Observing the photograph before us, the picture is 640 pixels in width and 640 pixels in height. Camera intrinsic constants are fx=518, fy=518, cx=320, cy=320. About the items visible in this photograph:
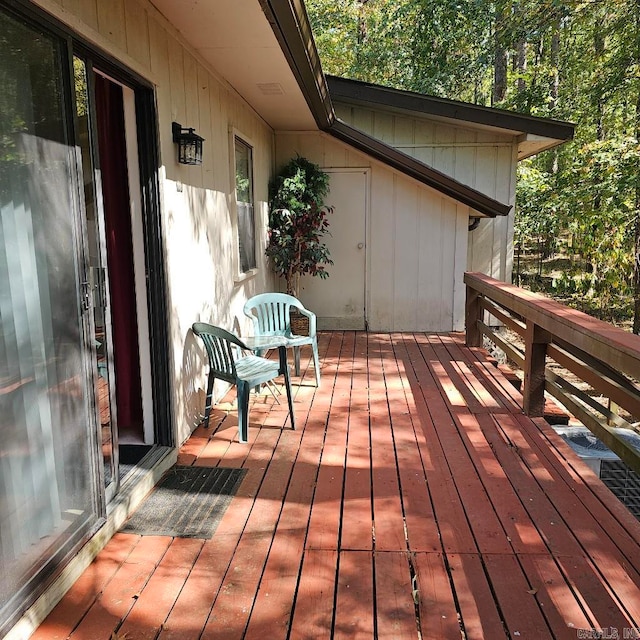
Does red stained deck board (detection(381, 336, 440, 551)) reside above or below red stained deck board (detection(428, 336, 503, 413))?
below

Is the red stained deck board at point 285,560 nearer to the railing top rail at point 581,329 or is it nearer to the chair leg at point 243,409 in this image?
the chair leg at point 243,409

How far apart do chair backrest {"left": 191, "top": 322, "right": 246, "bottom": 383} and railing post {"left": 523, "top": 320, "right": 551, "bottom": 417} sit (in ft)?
6.21

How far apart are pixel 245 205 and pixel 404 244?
84.6 inches

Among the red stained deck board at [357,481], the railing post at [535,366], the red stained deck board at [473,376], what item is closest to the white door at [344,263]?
the red stained deck board at [473,376]

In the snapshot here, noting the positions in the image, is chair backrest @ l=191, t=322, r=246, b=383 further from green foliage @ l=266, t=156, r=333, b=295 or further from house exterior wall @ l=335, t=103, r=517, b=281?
house exterior wall @ l=335, t=103, r=517, b=281

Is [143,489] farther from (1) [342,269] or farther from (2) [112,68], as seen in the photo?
(1) [342,269]

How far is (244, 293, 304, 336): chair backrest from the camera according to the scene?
4.32 m

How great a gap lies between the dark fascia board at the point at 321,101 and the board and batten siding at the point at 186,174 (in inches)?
23.4

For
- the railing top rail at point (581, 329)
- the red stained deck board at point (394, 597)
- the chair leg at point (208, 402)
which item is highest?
the railing top rail at point (581, 329)

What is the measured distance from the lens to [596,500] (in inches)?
94.0

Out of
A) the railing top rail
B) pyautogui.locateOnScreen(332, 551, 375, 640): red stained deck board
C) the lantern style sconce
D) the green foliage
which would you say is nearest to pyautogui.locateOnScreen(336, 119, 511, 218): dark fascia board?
the green foliage

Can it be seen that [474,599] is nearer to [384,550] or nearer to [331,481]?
[384,550]

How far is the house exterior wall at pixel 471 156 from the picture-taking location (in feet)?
20.9

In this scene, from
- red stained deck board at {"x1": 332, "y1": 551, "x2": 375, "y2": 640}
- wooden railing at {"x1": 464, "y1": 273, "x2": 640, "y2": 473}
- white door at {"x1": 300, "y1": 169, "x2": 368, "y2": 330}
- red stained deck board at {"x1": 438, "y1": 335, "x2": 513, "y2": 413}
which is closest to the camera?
red stained deck board at {"x1": 332, "y1": 551, "x2": 375, "y2": 640}
